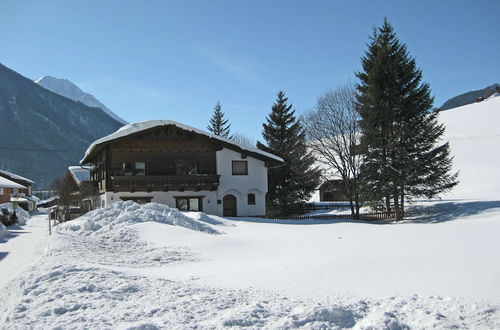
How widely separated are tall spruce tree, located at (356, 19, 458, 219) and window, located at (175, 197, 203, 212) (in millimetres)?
12305

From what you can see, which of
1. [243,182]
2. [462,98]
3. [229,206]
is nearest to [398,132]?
[243,182]

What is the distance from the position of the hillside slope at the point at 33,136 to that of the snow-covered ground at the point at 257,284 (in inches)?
5996

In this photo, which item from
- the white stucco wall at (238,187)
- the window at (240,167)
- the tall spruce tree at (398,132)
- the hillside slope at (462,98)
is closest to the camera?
the tall spruce tree at (398,132)

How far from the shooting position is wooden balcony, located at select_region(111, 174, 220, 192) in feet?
91.1

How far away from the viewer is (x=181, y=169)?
100ft

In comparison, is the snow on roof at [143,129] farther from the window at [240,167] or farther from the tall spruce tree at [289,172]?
the tall spruce tree at [289,172]

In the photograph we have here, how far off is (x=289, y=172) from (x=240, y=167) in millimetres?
7147

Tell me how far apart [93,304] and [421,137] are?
2322 centimetres

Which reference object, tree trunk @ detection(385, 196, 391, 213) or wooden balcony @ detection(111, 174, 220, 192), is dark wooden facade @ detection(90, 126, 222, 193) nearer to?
wooden balcony @ detection(111, 174, 220, 192)

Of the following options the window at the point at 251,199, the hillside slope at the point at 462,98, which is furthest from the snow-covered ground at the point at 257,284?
the hillside slope at the point at 462,98

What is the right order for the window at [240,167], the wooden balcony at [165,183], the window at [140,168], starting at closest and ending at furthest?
the wooden balcony at [165,183], the window at [140,168], the window at [240,167]

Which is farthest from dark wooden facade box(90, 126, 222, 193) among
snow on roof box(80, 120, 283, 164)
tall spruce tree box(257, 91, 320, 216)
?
tall spruce tree box(257, 91, 320, 216)

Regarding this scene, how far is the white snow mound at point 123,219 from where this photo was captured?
14906 millimetres

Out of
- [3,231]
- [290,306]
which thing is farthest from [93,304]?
[3,231]
